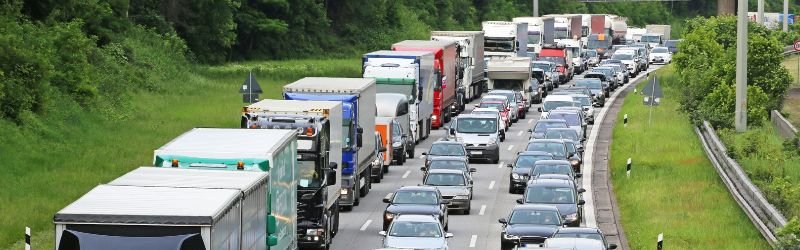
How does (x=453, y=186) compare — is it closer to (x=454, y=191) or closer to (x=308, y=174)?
(x=454, y=191)

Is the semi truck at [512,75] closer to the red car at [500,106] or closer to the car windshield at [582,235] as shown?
the red car at [500,106]

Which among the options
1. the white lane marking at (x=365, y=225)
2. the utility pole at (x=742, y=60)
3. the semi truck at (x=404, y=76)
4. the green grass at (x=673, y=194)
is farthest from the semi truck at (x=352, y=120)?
the utility pole at (x=742, y=60)

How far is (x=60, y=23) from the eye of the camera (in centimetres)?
5478

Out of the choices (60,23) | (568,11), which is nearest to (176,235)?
(60,23)

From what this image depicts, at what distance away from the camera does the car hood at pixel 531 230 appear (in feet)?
111

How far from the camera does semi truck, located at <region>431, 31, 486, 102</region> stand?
76.6 metres

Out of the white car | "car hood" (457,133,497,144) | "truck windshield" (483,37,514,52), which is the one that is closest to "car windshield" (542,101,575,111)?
Result: "car hood" (457,133,497,144)

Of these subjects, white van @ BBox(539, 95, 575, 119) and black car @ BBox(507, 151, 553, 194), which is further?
white van @ BBox(539, 95, 575, 119)

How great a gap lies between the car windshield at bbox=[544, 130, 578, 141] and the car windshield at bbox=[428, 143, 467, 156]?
5.49 m

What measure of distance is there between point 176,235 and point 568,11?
144246 millimetres

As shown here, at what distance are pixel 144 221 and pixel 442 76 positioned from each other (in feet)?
154

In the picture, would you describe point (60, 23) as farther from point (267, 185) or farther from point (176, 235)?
point (176, 235)

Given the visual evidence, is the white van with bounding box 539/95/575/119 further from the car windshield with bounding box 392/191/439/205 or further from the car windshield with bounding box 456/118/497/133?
the car windshield with bounding box 392/191/439/205

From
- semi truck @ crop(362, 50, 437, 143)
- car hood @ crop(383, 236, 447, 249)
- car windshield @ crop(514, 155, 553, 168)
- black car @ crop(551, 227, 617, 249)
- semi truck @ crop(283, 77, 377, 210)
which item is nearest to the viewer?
black car @ crop(551, 227, 617, 249)
